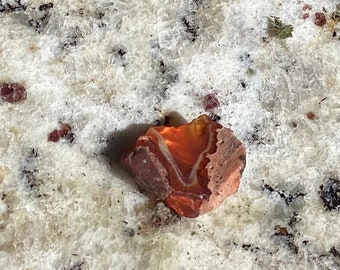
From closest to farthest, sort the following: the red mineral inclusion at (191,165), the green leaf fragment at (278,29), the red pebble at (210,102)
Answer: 1. the red mineral inclusion at (191,165)
2. the red pebble at (210,102)
3. the green leaf fragment at (278,29)

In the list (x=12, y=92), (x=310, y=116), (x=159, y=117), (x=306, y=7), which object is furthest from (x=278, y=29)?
(x=12, y=92)

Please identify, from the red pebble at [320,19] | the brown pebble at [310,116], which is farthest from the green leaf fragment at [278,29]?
the brown pebble at [310,116]

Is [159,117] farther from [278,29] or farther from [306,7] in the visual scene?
[306,7]

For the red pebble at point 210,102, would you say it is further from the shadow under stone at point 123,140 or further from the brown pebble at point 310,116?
the brown pebble at point 310,116

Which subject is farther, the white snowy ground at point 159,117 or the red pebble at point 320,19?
the red pebble at point 320,19

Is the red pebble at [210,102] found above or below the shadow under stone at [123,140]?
above

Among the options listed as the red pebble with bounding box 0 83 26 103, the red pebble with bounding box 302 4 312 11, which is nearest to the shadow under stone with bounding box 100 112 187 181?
the red pebble with bounding box 0 83 26 103

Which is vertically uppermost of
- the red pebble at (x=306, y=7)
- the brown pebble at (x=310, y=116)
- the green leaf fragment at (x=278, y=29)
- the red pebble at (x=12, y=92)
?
the red pebble at (x=306, y=7)

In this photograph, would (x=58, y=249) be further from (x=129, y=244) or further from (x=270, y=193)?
(x=270, y=193)
